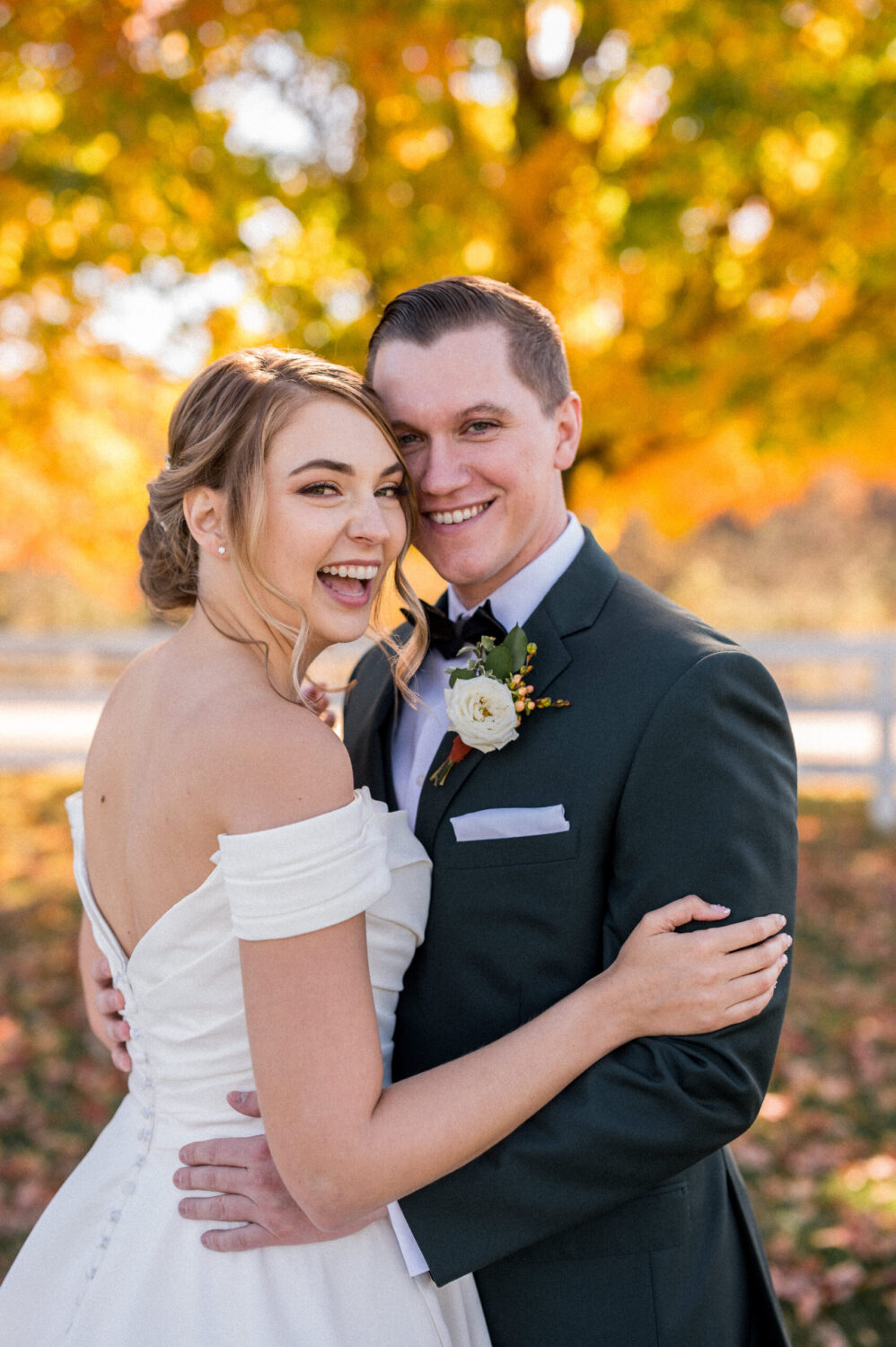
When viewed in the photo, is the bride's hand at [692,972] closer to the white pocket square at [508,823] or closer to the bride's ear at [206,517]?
the white pocket square at [508,823]

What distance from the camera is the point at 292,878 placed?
5.93 feet

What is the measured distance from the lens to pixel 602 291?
690 centimetres

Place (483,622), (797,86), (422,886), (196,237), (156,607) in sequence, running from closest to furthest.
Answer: (422,886) → (156,607) → (483,622) → (797,86) → (196,237)

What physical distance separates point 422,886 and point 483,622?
70 cm

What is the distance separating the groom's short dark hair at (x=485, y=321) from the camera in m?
2.63

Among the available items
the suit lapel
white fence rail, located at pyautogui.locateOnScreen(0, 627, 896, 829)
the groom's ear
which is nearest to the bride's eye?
the suit lapel

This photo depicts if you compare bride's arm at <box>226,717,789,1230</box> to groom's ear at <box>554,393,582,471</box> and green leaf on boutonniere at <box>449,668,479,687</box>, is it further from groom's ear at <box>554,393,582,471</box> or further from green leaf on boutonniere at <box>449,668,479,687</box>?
groom's ear at <box>554,393,582,471</box>

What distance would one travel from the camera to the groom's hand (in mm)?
2043

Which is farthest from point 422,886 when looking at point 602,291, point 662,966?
point 602,291

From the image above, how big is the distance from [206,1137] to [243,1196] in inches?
6.5

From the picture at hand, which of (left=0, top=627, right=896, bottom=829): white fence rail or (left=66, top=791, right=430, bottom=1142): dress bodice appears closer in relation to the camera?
(left=66, top=791, right=430, bottom=1142): dress bodice

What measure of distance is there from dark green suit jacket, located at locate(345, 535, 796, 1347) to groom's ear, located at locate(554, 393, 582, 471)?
0.55 m

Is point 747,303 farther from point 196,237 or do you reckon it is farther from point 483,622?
point 483,622

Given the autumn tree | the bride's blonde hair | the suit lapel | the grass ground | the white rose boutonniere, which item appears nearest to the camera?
the bride's blonde hair
